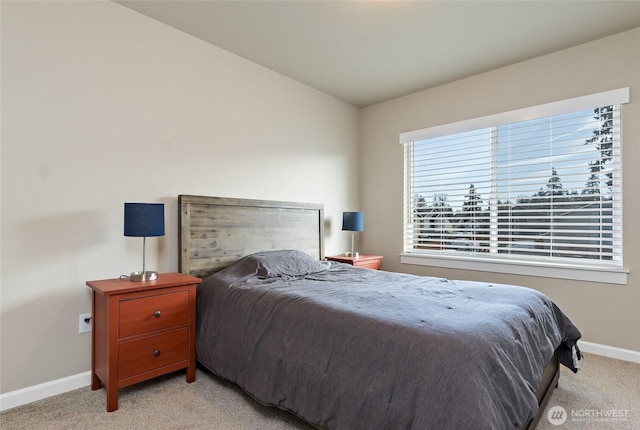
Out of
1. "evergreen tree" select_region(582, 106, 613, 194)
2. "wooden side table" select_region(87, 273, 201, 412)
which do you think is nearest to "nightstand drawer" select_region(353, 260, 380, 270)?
"wooden side table" select_region(87, 273, 201, 412)

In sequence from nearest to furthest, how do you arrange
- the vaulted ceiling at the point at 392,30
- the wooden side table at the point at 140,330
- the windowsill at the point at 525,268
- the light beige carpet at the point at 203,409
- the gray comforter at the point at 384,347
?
1. the gray comforter at the point at 384,347
2. the light beige carpet at the point at 203,409
3. the wooden side table at the point at 140,330
4. the vaulted ceiling at the point at 392,30
5. the windowsill at the point at 525,268

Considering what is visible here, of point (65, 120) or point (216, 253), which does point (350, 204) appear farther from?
point (65, 120)

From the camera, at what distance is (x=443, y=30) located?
2727 millimetres

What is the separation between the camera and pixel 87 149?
7.55ft

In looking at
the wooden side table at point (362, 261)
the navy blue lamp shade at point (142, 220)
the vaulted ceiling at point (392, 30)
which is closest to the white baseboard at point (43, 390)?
the navy blue lamp shade at point (142, 220)

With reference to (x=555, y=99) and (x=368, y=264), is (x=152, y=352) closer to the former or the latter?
(x=368, y=264)

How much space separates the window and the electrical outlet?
10.4 feet

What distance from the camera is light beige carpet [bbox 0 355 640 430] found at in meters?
1.83

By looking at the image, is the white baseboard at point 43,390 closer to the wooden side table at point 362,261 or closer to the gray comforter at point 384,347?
the gray comforter at point 384,347

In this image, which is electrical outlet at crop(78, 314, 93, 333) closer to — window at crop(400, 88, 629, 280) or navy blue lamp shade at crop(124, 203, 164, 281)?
navy blue lamp shade at crop(124, 203, 164, 281)

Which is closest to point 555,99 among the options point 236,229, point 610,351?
point 610,351

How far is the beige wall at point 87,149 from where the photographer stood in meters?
2.04

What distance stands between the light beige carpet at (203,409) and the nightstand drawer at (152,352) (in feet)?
0.63

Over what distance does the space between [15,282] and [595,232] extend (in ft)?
14.1
